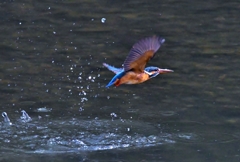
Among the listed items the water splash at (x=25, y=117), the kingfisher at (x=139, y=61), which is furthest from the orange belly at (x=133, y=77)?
the water splash at (x=25, y=117)

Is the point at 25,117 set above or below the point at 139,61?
below

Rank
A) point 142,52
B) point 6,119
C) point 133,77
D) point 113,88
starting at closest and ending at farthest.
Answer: point 142,52
point 133,77
point 6,119
point 113,88

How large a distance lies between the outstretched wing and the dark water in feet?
2.41

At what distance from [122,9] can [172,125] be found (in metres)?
4.35

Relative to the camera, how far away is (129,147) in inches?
205

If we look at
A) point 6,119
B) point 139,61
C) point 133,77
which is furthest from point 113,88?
point 139,61

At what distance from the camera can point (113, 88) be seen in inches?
270

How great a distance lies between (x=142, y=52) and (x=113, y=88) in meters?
2.30

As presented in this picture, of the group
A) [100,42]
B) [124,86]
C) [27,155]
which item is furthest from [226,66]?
[27,155]

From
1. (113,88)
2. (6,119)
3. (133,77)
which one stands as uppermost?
(133,77)

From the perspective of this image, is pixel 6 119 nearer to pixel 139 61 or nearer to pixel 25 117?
→ pixel 25 117

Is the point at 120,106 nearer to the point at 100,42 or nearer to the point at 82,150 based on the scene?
the point at 82,150

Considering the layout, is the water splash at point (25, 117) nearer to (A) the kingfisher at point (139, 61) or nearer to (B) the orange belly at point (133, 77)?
(A) the kingfisher at point (139, 61)

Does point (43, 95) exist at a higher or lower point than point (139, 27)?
lower
